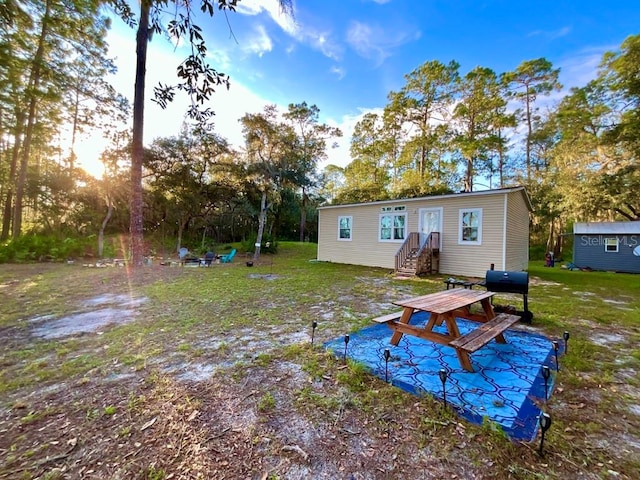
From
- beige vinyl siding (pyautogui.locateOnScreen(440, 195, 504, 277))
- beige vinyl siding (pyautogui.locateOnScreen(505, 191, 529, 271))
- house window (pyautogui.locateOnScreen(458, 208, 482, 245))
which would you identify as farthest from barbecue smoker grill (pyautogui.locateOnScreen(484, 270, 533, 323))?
beige vinyl siding (pyautogui.locateOnScreen(505, 191, 529, 271))

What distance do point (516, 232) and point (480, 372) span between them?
958 centimetres

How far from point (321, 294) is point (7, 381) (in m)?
4.81

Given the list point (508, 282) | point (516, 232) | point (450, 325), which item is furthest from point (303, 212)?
point (450, 325)

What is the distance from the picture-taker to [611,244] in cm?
1364

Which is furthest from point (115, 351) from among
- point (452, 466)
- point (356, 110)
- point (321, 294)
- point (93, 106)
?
point (356, 110)

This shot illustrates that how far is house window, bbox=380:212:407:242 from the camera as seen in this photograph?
1129 cm

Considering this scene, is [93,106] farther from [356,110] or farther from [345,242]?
[356,110]

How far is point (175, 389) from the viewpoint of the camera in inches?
94.2

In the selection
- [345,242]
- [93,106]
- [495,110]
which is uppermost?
[495,110]

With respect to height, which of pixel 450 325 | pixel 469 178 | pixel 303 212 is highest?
pixel 469 178

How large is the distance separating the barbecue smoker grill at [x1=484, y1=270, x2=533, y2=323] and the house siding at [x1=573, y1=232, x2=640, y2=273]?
46.4ft

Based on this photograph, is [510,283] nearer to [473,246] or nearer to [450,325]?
[450,325]

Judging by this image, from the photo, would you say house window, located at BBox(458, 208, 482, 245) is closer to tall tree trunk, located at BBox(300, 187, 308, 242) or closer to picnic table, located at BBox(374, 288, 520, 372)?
picnic table, located at BBox(374, 288, 520, 372)

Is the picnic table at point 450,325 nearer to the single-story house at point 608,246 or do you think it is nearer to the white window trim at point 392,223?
the white window trim at point 392,223
